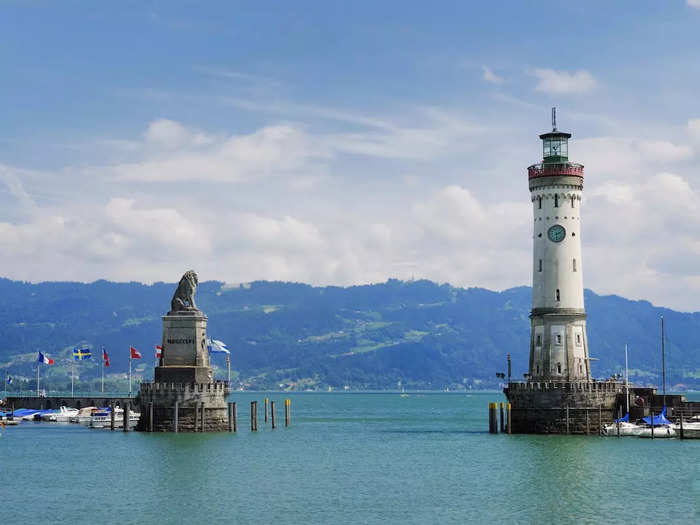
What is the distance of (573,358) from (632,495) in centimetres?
3554

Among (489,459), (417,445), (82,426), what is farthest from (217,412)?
(82,426)

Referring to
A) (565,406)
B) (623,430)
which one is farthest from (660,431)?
(565,406)

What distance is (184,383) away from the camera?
109m

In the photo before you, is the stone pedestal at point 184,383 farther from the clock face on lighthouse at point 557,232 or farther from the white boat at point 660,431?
the white boat at point 660,431

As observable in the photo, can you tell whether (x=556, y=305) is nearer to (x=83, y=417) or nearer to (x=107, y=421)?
(x=107, y=421)

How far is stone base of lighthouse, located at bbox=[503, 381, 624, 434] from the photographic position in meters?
105

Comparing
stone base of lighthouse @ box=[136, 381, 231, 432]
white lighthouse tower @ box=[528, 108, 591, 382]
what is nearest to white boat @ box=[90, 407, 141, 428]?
stone base of lighthouse @ box=[136, 381, 231, 432]

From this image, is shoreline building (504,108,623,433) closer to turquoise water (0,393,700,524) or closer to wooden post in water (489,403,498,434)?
turquoise water (0,393,700,524)

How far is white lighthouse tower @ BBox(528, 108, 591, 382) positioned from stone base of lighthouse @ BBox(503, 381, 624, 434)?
2.12 m

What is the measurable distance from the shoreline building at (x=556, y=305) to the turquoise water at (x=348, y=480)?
3.74 m

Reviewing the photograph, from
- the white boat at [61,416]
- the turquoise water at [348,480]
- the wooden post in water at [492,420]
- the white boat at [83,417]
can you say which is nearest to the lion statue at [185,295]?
the turquoise water at [348,480]

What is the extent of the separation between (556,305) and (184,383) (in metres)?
36.0

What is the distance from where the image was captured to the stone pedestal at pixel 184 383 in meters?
109

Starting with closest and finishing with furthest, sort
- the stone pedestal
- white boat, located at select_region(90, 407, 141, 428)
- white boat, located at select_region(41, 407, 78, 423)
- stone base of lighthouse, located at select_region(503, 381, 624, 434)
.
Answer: stone base of lighthouse, located at select_region(503, 381, 624, 434) < the stone pedestal < white boat, located at select_region(90, 407, 141, 428) < white boat, located at select_region(41, 407, 78, 423)
